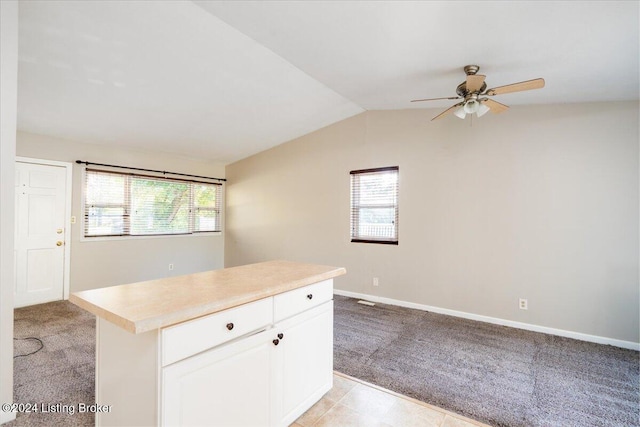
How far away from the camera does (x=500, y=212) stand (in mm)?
3799

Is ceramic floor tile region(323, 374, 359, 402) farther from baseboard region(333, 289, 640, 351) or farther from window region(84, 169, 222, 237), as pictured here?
window region(84, 169, 222, 237)

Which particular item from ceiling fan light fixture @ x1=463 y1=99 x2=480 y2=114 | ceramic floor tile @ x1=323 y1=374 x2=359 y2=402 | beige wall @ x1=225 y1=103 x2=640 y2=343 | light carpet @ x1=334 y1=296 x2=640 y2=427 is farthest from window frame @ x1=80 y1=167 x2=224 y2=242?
ceiling fan light fixture @ x1=463 y1=99 x2=480 y2=114

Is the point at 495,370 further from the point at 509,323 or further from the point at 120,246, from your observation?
the point at 120,246

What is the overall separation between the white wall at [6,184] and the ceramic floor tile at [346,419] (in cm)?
194

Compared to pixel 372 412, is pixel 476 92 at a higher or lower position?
higher

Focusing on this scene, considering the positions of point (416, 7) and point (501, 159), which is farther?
point (501, 159)

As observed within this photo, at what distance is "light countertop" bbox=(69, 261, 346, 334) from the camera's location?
1.20 m

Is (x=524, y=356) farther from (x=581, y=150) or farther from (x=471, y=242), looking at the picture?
(x=581, y=150)

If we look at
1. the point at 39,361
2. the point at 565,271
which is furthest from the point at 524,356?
the point at 39,361

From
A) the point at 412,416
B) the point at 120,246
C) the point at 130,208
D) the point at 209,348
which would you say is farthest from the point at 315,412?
the point at 130,208

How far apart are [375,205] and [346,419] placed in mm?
3251

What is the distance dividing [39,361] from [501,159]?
5.16 metres

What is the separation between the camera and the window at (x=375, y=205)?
466 centimetres

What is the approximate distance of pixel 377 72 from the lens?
3.21 m
